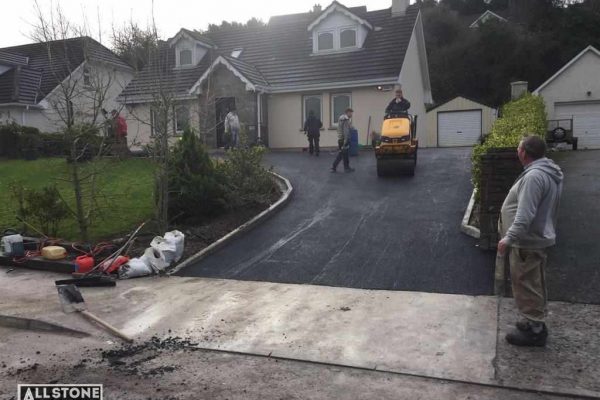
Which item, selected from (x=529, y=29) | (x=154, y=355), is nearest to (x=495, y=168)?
(x=154, y=355)

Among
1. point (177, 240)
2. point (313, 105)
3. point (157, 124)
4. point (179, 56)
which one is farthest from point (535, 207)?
point (179, 56)

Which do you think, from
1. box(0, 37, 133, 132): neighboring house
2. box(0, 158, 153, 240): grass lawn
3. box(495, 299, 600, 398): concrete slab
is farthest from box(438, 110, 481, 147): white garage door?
box(495, 299, 600, 398): concrete slab

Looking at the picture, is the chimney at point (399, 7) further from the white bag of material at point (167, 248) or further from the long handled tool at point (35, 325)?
the long handled tool at point (35, 325)

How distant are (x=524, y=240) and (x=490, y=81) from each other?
36.0 meters

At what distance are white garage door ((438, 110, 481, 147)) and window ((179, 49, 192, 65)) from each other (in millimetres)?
16447

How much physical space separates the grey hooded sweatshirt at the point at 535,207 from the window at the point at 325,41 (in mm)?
19955

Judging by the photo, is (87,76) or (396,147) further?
(396,147)

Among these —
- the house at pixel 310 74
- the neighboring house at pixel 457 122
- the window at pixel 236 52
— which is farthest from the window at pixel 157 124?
the neighboring house at pixel 457 122

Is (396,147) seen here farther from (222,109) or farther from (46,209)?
(222,109)

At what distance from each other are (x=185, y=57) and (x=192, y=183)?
16.4 m

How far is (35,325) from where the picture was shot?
604 centimetres

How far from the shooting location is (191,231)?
9570 millimetres

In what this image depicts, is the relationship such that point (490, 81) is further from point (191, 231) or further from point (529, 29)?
point (191, 231)

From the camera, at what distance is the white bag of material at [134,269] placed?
7984mm
